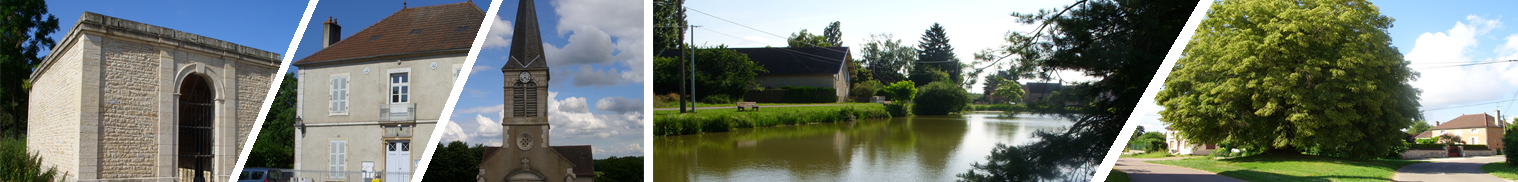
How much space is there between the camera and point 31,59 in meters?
8.12

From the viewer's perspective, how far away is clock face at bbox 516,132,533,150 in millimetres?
4090

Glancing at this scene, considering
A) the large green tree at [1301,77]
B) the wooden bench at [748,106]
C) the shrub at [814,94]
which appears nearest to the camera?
the large green tree at [1301,77]

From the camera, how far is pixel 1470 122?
4211 millimetres

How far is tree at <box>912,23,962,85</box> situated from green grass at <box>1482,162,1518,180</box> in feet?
9.56

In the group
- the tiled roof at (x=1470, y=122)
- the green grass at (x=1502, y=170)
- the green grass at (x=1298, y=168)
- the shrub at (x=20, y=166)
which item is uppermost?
the tiled roof at (x=1470, y=122)

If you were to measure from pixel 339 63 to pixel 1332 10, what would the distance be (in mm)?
6361

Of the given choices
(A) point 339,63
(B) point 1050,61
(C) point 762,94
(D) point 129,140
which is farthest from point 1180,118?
(D) point 129,140

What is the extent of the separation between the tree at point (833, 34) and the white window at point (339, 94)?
10.8ft

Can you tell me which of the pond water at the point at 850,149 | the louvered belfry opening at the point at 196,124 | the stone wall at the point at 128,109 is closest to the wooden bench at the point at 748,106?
the pond water at the point at 850,149

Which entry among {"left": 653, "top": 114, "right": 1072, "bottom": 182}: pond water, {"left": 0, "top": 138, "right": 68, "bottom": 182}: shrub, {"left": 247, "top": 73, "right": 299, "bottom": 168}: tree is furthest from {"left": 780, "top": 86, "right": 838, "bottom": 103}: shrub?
{"left": 0, "top": 138, "right": 68, "bottom": 182}: shrub

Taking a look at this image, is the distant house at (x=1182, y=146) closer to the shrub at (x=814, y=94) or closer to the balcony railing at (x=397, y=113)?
the shrub at (x=814, y=94)

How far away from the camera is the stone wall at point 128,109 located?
7.14m

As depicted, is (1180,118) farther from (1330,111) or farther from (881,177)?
(881,177)

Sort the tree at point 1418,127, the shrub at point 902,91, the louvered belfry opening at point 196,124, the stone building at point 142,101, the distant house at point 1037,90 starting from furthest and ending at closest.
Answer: the louvered belfry opening at point 196,124, the stone building at point 142,101, the shrub at point 902,91, the distant house at point 1037,90, the tree at point 1418,127
